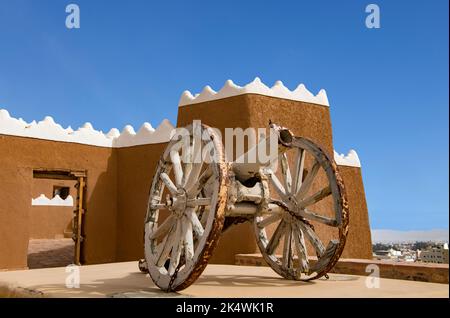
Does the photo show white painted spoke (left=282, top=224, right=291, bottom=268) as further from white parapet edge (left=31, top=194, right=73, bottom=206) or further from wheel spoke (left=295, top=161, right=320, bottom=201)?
white parapet edge (left=31, top=194, right=73, bottom=206)

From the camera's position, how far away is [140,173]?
12.6 meters

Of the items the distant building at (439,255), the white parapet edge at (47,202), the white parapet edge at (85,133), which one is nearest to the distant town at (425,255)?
the distant building at (439,255)

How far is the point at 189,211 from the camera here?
547 centimetres

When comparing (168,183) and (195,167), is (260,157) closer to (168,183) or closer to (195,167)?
(195,167)

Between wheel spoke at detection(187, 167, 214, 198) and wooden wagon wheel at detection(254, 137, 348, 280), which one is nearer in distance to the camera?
wheel spoke at detection(187, 167, 214, 198)

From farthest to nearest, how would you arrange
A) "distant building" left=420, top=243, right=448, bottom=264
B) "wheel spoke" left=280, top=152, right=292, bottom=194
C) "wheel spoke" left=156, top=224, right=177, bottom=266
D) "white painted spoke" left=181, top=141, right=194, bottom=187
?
"distant building" left=420, top=243, right=448, bottom=264 → "wheel spoke" left=280, top=152, right=292, bottom=194 → "white painted spoke" left=181, top=141, right=194, bottom=187 → "wheel spoke" left=156, top=224, right=177, bottom=266

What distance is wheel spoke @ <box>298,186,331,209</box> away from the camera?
590 centimetres

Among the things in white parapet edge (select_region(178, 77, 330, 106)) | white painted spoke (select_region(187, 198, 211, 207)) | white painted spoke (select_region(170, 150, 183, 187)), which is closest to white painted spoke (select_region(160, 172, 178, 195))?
white painted spoke (select_region(170, 150, 183, 187))

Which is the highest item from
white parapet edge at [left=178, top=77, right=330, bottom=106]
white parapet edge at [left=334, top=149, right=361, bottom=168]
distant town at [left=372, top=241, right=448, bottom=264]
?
white parapet edge at [left=178, top=77, right=330, bottom=106]

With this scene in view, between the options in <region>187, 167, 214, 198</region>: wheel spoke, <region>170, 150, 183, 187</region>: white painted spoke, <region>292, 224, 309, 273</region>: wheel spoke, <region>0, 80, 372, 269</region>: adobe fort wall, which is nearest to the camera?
<region>187, 167, 214, 198</region>: wheel spoke

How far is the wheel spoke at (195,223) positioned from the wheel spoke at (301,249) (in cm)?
155

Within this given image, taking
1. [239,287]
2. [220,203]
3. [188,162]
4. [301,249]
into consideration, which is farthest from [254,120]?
[220,203]

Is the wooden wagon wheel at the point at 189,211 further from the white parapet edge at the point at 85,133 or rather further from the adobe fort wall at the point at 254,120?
the white parapet edge at the point at 85,133

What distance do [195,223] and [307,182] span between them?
1645 millimetres
